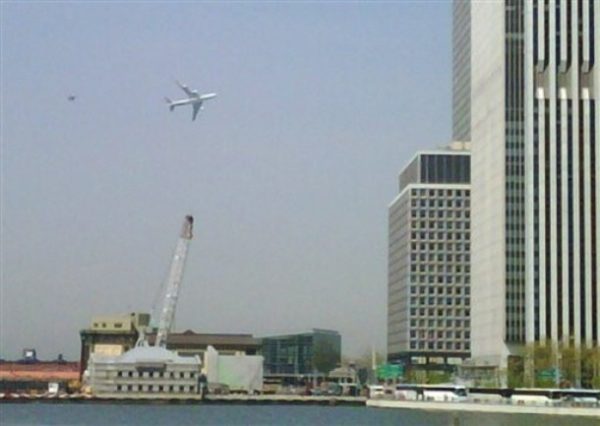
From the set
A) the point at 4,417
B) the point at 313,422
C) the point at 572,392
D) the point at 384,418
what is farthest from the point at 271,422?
the point at 572,392

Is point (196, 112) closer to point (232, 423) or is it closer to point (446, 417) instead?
point (232, 423)

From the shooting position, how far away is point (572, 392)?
197 m

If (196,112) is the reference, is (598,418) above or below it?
below

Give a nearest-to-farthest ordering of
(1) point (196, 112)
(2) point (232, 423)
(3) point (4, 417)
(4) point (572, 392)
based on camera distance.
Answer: (1) point (196, 112)
(2) point (232, 423)
(3) point (4, 417)
(4) point (572, 392)

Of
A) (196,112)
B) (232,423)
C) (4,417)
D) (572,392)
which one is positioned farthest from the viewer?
(572,392)

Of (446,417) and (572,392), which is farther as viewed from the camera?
(572,392)

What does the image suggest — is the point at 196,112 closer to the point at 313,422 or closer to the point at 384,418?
the point at 313,422

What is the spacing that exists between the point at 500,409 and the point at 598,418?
2385cm

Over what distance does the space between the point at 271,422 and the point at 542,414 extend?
41.1 m

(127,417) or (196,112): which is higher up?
(196,112)

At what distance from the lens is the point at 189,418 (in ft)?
606

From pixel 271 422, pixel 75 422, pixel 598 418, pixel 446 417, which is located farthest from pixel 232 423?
pixel 598 418

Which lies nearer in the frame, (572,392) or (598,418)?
(598,418)

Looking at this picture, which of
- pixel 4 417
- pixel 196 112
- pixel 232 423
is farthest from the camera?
pixel 4 417
